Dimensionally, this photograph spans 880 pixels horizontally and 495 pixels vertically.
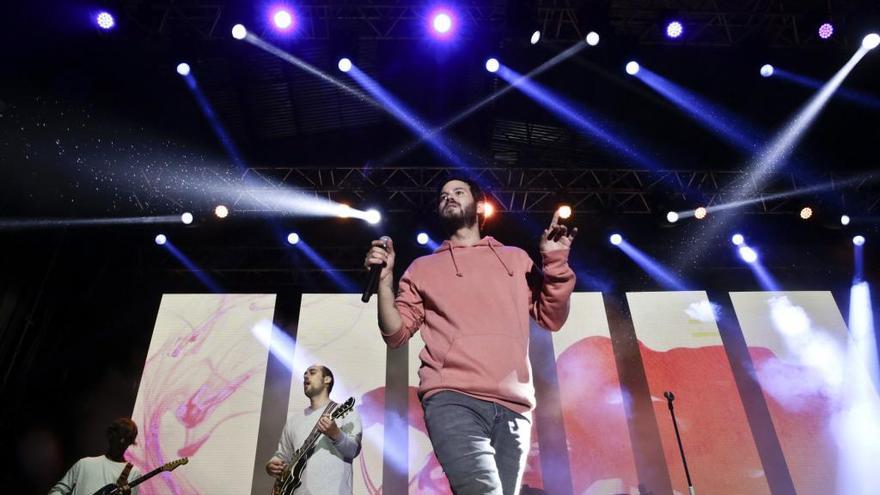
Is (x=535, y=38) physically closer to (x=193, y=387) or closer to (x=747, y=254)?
(x=747, y=254)

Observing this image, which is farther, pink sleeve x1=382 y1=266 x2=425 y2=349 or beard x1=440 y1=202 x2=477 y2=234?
beard x1=440 y1=202 x2=477 y2=234

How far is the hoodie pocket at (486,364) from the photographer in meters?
1.24

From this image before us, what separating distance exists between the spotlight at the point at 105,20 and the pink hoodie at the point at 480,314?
414cm

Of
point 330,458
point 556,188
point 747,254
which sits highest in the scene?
point 556,188

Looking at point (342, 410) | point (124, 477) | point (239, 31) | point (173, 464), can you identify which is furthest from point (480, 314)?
point (239, 31)

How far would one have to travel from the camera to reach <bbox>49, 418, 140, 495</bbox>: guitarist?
3426 millimetres

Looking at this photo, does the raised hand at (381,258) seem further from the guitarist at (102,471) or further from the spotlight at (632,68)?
the spotlight at (632,68)

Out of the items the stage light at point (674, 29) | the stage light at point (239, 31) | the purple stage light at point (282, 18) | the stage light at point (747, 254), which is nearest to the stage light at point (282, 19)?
the purple stage light at point (282, 18)

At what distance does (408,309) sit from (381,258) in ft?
0.55

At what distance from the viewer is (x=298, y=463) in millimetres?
3131

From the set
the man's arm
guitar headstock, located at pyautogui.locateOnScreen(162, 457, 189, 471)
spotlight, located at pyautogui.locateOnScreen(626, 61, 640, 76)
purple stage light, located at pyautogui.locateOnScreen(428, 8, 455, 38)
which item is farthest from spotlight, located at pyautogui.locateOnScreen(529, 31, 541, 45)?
the man's arm

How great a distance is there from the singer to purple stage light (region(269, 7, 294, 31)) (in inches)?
142

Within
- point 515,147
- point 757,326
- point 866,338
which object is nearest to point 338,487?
point 515,147

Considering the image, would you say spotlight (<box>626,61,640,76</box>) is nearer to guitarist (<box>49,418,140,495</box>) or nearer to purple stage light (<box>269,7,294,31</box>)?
purple stage light (<box>269,7,294,31</box>)
